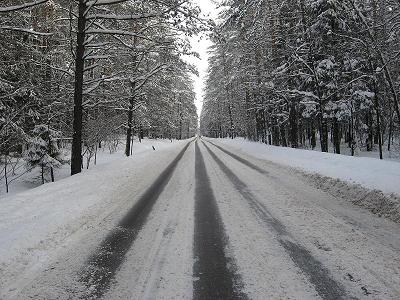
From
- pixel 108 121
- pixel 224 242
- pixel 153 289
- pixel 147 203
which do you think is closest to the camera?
pixel 153 289

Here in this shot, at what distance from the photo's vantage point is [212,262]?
4.43 metres

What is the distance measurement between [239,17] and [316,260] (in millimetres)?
13285

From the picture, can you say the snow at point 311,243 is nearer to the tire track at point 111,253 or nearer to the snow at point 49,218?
the tire track at point 111,253

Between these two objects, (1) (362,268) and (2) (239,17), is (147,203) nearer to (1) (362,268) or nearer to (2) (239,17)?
(1) (362,268)

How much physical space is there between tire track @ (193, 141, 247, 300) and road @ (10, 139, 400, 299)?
1 cm

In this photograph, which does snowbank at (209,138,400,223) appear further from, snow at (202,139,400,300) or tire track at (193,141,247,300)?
tire track at (193,141,247,300)

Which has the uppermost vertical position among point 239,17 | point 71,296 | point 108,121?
point 239,17

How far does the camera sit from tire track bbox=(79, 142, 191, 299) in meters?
3.87

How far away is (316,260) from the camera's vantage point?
14.5 feet

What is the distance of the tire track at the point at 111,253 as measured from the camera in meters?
3.87

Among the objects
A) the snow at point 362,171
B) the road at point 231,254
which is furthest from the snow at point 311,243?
the snow at point 362,171

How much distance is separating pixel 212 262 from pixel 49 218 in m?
3.51

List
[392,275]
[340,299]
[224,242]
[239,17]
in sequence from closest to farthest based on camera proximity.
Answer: [340,299]
[392,275]
[224,242]
[239,17]

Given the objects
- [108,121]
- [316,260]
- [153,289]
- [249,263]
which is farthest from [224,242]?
[108,121]
